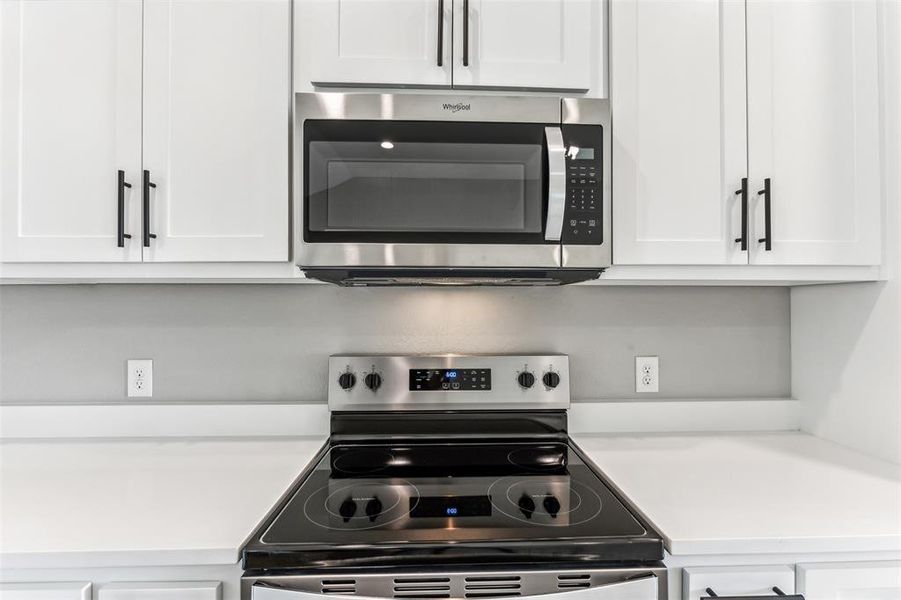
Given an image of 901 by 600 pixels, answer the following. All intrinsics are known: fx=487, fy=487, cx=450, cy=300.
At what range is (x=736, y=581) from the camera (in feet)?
2.80

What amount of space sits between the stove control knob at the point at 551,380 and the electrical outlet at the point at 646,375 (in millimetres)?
283

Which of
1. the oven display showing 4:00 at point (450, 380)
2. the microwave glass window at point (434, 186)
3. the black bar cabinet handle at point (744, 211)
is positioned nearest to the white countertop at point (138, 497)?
the oven display showing 4:00 at point (450, 380)

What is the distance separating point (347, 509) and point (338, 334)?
2.05ft

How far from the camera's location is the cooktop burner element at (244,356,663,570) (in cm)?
84

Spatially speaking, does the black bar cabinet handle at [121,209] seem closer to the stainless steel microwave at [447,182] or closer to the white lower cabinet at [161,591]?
the stainless steel microwave at [447,182]

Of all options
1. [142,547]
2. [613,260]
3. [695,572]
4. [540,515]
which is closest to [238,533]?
[142,547]

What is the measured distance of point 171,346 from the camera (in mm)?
1484

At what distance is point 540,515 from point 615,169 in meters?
0.81

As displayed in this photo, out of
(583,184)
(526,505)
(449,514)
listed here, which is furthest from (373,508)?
(583,184)

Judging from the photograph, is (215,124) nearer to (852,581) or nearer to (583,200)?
(583,200)

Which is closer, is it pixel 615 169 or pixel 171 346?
pixel 615 169

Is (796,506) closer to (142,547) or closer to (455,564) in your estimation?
(455,564)

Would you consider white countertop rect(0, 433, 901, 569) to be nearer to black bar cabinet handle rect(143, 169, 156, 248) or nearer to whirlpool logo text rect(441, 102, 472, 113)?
black bar cabinet handle rect(143, 169, 156, 248)

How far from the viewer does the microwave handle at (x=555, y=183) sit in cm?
108
